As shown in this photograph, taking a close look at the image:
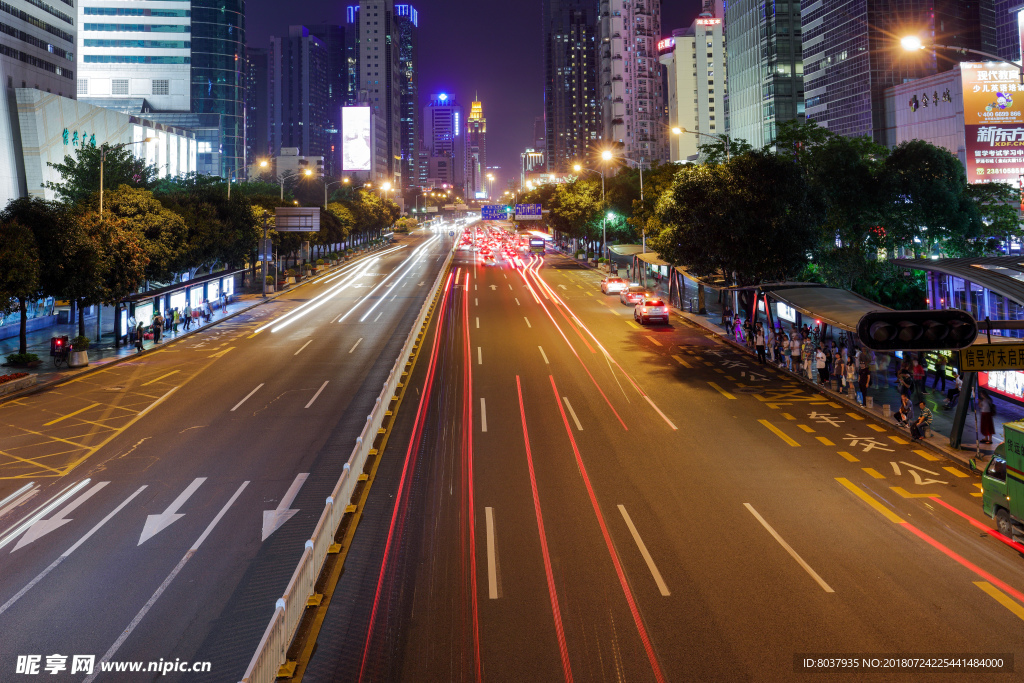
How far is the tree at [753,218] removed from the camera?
1451 inches

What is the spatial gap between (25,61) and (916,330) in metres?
107

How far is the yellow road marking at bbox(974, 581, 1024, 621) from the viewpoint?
10.6m

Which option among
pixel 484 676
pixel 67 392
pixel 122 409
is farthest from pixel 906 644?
pixel 67 392

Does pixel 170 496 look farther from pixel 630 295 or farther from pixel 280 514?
pixel 630 295

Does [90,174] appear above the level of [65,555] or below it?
above

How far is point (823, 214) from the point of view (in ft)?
124

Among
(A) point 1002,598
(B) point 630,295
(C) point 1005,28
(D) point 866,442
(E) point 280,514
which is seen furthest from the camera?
(C) point 1005,28

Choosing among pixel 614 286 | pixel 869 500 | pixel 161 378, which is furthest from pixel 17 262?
pixel 614 286

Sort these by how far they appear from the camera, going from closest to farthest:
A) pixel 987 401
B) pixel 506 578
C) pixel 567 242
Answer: pixel 506 578, pixel 987 401, pixel 567 242

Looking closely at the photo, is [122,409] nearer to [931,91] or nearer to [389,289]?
[389,289]

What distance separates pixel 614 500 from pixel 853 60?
122822 millimetres

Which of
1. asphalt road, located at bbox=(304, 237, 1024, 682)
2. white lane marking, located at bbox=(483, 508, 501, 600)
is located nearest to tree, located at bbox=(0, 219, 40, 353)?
asphalt road, located at bbox=(304, 237, 1024, 682)

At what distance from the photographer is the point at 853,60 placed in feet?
374

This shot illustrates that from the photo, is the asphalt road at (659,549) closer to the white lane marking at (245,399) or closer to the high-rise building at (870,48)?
the white lane marking at (245,399)
